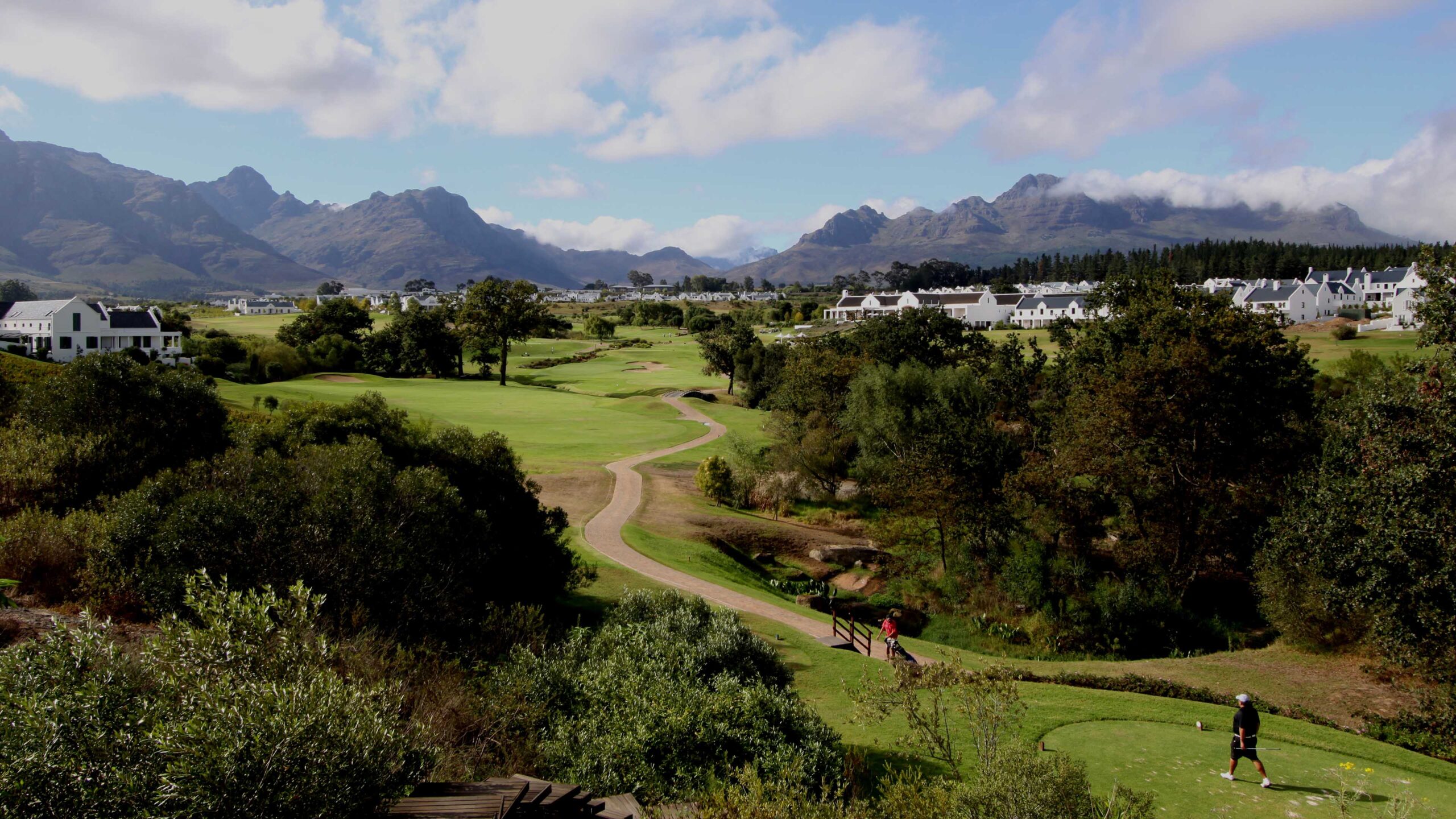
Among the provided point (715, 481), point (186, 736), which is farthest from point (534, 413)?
point (186, 736)

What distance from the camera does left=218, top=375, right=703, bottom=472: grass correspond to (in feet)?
138

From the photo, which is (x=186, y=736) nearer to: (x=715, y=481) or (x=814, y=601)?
(x=814, y=601)

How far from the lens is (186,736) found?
19.1 ft

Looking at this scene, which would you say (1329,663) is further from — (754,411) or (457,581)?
(754,411)

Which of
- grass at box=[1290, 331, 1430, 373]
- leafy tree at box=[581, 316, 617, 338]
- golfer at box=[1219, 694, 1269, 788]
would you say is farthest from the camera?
leafy tree at box=[581, 316, 617, 338]

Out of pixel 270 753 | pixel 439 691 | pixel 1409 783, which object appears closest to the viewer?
pixel 270 753

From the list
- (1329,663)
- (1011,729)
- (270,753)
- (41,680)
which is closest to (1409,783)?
(1011,729)

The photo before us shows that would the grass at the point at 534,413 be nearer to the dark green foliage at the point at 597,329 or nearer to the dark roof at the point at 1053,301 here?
the dark green foliage at the point at 597,329

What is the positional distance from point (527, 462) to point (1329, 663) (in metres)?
30.9

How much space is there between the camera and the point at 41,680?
614cm

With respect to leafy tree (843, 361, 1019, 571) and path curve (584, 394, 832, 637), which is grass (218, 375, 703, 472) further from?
leafy tree (843, 361, 1019, 571)

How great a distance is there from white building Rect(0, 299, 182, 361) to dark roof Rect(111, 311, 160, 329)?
1.9 inches

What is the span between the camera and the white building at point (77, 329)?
61.0 meters

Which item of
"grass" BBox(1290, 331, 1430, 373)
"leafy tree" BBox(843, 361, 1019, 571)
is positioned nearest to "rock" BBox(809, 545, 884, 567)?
"leafy tree" BBox(843, 361, 1019, 571)
